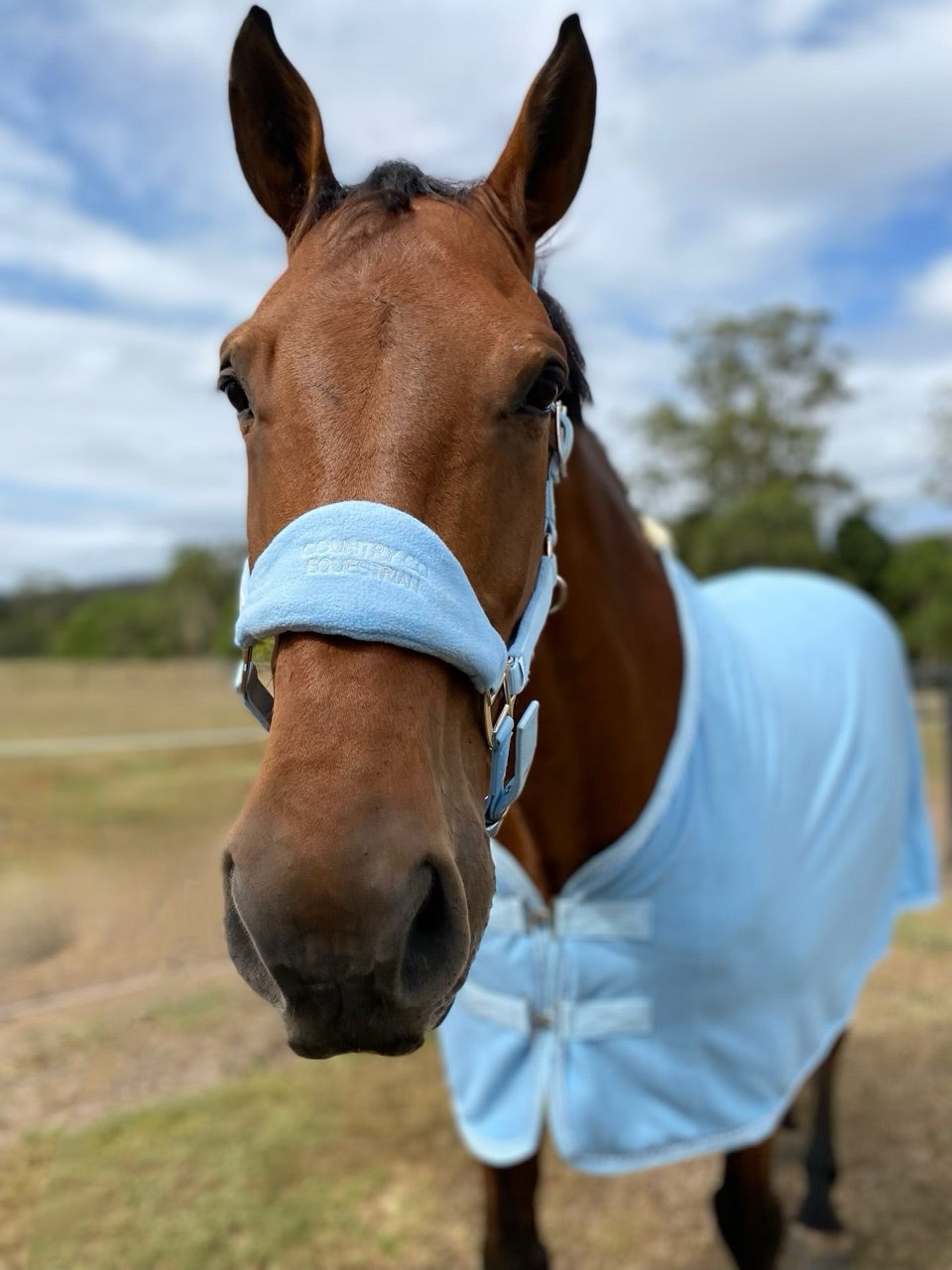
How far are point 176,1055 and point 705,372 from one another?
2906 cm

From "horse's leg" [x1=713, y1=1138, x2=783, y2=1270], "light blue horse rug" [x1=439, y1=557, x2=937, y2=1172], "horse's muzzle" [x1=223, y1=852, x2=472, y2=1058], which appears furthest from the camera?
"horse's leg" [x1=713, y1=1138, x2=783, y2=1270]

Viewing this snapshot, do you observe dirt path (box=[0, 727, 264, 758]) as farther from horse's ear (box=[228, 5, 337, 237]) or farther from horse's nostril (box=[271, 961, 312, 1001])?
horse's nostril (box=[271, 961, 312, 1001])

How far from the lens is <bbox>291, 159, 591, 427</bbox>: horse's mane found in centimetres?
143

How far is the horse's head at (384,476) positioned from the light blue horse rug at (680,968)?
825 millimetres

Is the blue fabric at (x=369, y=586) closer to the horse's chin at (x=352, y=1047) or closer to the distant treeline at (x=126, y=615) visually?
the horse's chin at (x=352, y=1047)

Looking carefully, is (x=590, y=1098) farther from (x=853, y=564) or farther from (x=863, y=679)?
(x=853, y=564)

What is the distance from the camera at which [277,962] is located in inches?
37.3

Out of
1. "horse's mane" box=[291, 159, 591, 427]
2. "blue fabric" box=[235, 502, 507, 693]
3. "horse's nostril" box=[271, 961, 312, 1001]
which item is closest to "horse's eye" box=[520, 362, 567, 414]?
"horse's mane" box=[291, 159, 591, 427]

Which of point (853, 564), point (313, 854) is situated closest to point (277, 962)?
point (313, 854)

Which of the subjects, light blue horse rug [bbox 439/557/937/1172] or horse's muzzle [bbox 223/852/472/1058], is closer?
horse's muzzle [bbox 223/852/472/1058]

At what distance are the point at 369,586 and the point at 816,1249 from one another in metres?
2.95

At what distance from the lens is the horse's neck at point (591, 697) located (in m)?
1.75

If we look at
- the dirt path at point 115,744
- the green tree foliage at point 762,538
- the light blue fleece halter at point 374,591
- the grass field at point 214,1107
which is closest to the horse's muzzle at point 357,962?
the light blue fleece halter at point 374,591

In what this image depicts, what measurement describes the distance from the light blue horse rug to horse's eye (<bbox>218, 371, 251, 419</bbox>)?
110 cm
